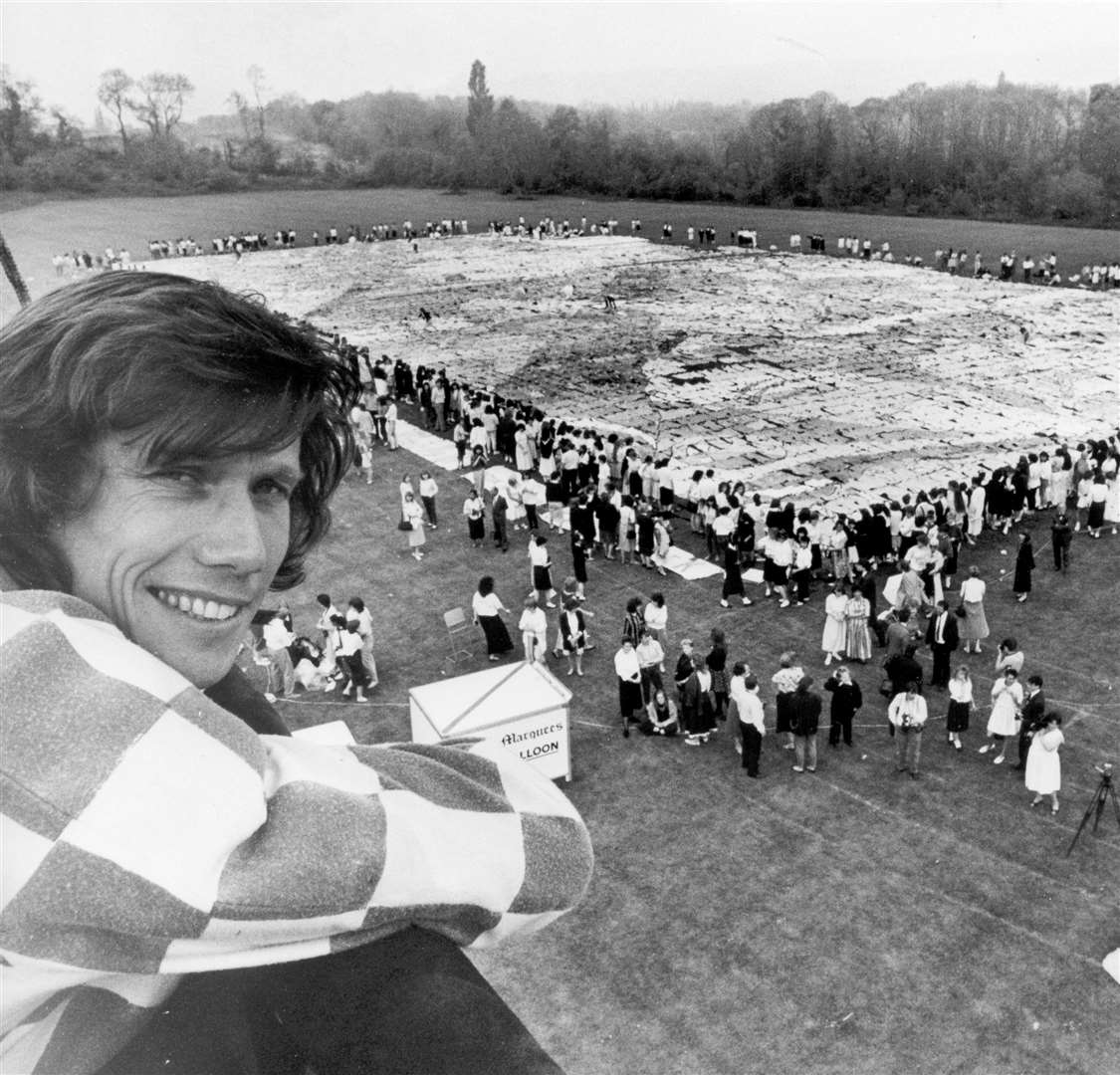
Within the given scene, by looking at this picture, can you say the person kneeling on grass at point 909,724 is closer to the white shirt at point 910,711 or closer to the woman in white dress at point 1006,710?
the white shirt at point 910,711

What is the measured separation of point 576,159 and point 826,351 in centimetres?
5812

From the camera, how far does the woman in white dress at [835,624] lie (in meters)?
13.7

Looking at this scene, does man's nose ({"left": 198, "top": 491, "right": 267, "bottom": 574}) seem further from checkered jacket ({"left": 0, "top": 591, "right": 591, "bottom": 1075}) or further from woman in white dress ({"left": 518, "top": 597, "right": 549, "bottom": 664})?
woman in white dress ({"left": 518, "top": 597, "right": 549, "bottom": 664})

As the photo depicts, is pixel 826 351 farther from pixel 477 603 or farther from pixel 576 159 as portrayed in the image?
pixel 576 159

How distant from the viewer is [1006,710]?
11.4m

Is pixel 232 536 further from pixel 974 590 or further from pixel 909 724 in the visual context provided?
pixel 974 590

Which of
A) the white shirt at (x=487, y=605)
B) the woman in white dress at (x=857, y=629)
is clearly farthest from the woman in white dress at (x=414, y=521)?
the woman in white dress at (x=857, y=629)

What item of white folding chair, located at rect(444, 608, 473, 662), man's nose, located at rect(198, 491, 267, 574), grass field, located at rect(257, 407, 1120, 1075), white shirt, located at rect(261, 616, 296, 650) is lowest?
grass field, located at rect(257, 407, 1120, 1075)

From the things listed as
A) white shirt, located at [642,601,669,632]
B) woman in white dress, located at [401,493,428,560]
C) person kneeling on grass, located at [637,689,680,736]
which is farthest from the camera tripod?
woman in white dress, located at [401,493,428,560]

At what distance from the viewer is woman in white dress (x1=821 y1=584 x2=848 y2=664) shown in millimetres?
13703

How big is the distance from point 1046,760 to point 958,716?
1390 mm

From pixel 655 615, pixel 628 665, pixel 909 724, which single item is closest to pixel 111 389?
pixel 909 724

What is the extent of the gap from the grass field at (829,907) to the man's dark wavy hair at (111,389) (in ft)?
25.5

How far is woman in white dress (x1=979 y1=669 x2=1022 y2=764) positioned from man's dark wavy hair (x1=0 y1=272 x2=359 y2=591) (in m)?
11.6
